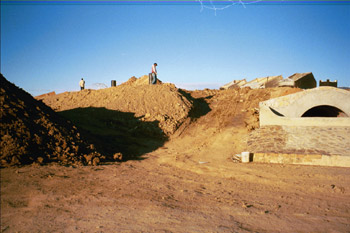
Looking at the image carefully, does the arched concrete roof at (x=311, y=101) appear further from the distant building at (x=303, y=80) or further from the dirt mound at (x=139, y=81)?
the dirt mound at (x=139, y=81)

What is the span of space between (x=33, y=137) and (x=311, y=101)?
40.9ft

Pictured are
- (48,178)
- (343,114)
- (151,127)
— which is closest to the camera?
(48,178)

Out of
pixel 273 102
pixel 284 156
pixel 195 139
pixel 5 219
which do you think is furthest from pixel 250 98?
pixel 5 219

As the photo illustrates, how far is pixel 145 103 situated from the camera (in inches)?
673

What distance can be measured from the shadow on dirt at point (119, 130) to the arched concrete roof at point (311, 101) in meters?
6.12

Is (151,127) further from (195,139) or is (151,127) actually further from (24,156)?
(24,156)

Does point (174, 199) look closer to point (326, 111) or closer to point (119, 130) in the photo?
point (119, 130)

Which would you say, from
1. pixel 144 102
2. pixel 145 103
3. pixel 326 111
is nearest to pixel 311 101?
pixel 326 111

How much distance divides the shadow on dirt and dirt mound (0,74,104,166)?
141 centimetres

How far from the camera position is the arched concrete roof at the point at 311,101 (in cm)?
1247

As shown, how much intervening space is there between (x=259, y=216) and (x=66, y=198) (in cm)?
387

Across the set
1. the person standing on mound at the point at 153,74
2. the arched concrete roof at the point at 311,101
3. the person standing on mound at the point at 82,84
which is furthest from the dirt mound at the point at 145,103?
the arched concrete roof at the point at 311,101

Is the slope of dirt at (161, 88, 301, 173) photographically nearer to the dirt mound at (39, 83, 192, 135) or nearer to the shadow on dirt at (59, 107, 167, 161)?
the dirt mound at (39, 83, 192, 135)

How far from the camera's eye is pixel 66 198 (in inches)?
205
